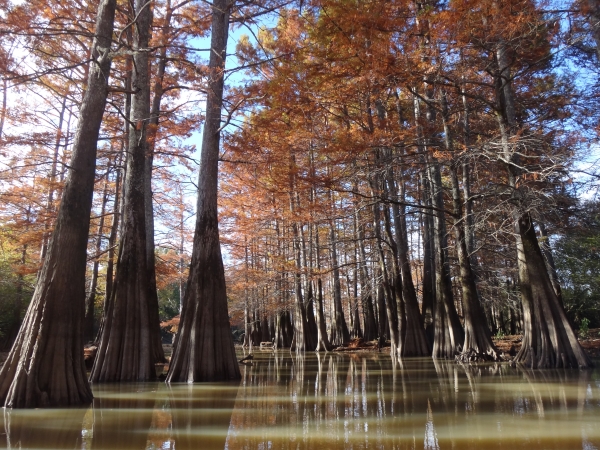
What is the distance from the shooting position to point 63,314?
20.9ft

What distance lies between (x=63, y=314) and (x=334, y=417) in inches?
157

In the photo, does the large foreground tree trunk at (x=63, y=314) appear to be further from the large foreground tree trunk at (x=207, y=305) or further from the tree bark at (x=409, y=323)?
the tree bark at (x=409, y=323)

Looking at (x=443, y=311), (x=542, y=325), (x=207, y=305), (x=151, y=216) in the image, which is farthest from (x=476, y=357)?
(x=151, y=216)

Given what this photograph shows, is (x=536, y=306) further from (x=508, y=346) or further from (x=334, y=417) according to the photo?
(x=334, y=417)

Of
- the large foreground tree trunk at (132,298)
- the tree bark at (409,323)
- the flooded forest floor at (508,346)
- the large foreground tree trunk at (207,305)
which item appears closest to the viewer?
the large foreground tree trunk at (207,305)

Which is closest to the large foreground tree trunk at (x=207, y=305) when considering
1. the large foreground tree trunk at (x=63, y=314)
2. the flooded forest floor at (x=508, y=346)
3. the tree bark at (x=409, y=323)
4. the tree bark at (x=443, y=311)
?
the large foreground tree trunk at (x=63, y=314)

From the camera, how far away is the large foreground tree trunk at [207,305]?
29.3ft

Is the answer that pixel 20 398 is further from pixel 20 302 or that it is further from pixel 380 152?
pixel 20 302

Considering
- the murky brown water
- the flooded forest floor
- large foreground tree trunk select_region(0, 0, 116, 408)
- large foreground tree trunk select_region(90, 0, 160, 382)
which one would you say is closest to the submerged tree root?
the flooded forest floor

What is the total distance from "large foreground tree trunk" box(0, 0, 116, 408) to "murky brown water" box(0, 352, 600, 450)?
443 millimetres

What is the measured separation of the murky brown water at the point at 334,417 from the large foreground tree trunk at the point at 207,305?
75cm

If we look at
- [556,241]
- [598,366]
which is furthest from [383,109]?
[598,366]

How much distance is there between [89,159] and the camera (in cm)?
709

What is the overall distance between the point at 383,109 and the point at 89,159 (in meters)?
11.6
